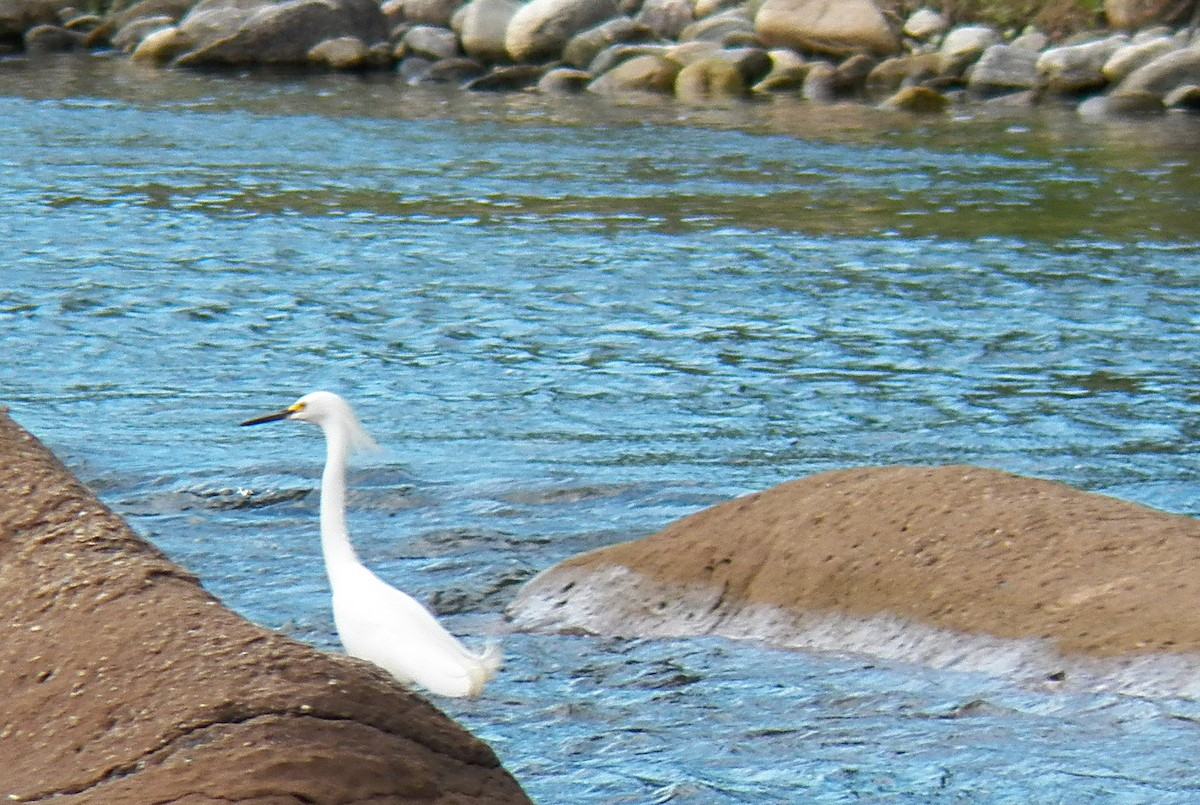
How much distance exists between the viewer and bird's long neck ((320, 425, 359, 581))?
226 inches

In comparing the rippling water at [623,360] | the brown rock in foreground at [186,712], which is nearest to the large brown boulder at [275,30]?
the rippling water at [623,360]

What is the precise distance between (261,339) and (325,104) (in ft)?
38.7

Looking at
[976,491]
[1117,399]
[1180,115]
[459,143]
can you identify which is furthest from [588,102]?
[976,491]

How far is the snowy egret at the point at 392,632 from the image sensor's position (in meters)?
5.18

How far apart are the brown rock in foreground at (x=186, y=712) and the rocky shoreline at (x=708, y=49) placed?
18964mm

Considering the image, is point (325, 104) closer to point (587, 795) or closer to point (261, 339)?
point (261, 339)

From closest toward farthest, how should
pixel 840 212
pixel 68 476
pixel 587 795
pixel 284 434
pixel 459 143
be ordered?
pixel 68 476, pixel 587 795, pixel 284 434, pixel 840 212, pixel 459 143

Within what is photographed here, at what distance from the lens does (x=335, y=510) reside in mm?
5863

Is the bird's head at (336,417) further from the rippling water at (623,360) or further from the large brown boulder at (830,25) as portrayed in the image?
the large brown boulder at (830,25)

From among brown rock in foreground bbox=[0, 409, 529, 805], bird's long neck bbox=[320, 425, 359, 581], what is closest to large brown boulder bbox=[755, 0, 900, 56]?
bird's long neck bbox=[320, 425, 359, 581]

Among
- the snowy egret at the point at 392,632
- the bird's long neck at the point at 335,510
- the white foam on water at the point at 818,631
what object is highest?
the bird's long neck at the point at 335,510

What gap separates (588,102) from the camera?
74.5ft

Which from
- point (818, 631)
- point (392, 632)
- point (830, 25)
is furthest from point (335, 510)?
point (830, 25)

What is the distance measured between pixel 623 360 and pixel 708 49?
14.9m
